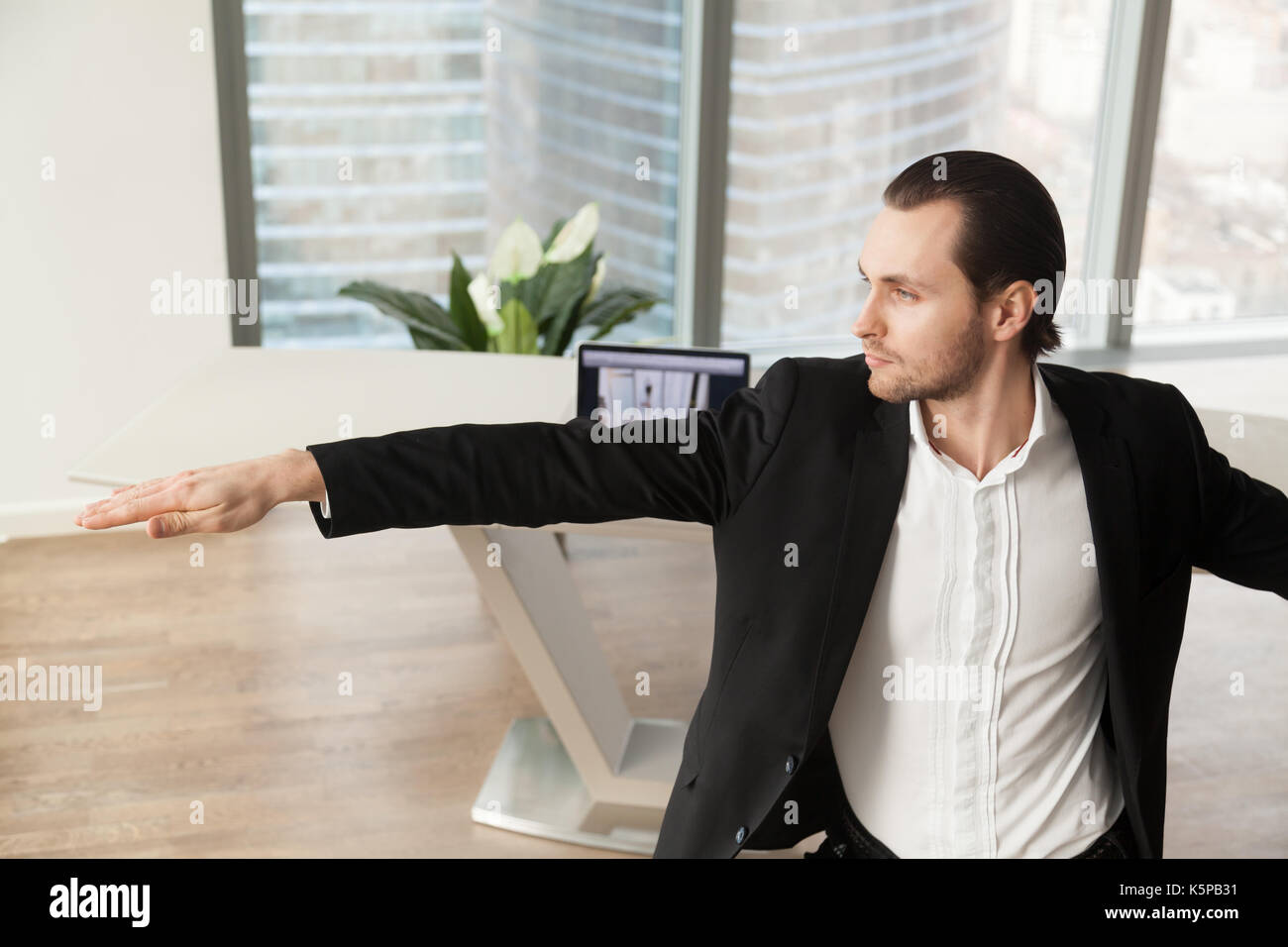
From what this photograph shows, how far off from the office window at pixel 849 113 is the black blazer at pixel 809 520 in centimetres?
379

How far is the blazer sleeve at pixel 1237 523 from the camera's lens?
4.75ft

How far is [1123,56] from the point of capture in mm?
5469

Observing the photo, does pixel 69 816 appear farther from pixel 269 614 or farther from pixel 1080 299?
pixel 1080 299

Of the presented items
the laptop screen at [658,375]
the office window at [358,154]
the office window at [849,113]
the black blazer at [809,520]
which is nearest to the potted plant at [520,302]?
the office window at [358,154]

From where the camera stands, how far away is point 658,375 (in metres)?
2.47

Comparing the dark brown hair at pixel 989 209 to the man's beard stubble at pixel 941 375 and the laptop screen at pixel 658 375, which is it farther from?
the laptop screen at pixel 658 375

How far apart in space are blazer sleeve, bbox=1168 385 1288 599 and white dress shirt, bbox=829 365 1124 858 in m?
0.14

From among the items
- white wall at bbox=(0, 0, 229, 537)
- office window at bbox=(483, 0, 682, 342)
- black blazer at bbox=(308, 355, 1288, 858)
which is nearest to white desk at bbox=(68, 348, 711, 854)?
black blazer at bbox=(308, 355, 1288, 858)

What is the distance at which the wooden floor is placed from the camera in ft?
8.95

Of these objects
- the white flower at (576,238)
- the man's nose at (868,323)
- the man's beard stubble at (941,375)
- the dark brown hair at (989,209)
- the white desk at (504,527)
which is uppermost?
the dark brown hair at (989,209)

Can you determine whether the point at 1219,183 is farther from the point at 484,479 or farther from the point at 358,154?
the point at 484,479

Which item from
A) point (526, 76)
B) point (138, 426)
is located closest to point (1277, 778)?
point (138, 426)

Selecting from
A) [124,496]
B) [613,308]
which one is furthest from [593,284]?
[124,496]

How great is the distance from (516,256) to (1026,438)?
2.63m
